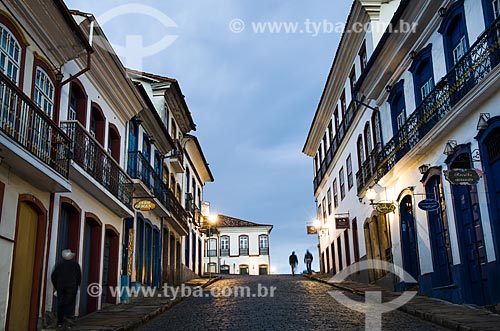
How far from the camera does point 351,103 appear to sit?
22.1 meters

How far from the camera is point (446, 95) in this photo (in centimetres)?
1248

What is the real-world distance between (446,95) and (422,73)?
7.76ft

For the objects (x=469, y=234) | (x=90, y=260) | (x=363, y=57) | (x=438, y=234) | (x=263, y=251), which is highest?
(x=363, y=57)

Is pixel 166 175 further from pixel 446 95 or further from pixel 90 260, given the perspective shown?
pixel 446 95

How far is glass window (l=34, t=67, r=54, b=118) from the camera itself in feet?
34.5

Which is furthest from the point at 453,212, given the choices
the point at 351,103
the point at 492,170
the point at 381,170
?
the point at 351,103

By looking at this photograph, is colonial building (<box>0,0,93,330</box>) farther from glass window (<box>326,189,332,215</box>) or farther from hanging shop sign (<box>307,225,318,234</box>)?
hanging shop sign (<box>307,225,318,234</box>)

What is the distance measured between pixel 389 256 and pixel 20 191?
11755 mm

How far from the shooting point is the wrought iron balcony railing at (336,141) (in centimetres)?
2239

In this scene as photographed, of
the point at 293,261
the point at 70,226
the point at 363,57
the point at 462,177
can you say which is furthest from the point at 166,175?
the point at 462,177

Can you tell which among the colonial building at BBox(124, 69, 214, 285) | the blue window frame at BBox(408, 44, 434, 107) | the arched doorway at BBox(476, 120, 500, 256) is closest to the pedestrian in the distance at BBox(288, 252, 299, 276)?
the colonial building at BBox(124, 69, 214, 285)

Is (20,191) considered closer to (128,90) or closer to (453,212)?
(128,90)

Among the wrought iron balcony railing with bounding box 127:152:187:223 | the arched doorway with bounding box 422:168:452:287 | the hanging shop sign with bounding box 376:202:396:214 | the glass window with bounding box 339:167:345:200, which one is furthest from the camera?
the glass window with bounding box 339:167:345:200

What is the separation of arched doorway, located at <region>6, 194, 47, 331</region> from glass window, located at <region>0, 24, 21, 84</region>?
78.8 inches
